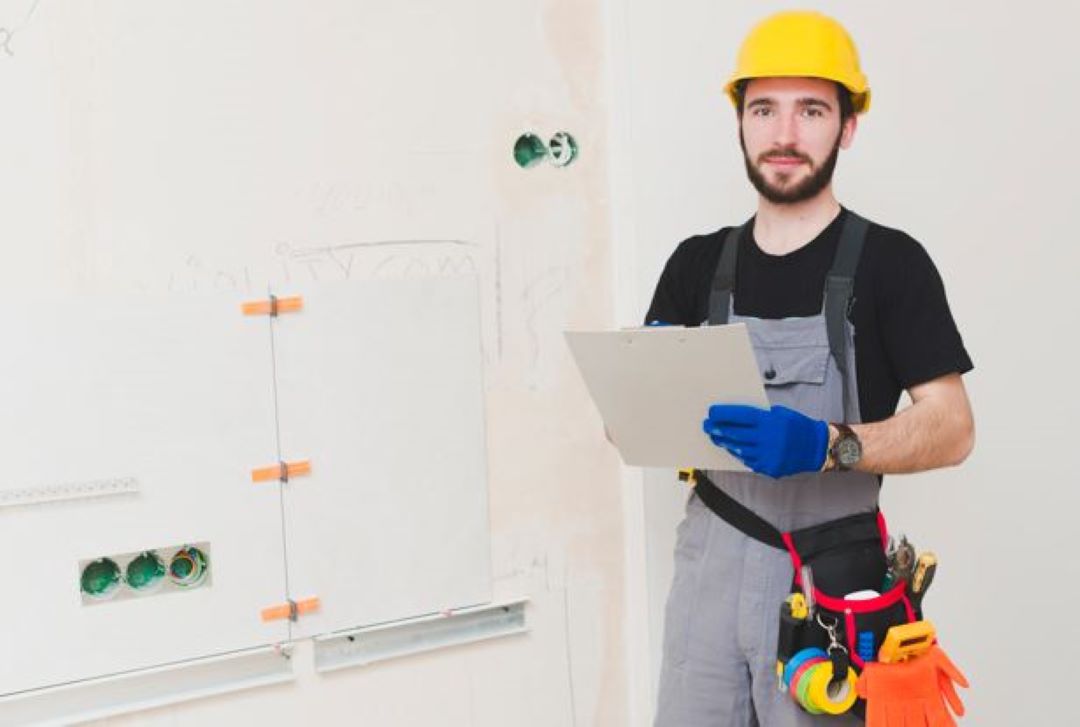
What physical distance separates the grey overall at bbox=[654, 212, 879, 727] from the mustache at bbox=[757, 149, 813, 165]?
116mm

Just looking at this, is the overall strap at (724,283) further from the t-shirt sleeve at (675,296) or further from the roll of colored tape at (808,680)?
the roll of colored tape at (808,680)

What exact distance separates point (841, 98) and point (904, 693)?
84 centimetres

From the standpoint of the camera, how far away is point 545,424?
7.57 ft

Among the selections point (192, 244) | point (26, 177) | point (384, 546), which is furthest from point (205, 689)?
point (26, 177)

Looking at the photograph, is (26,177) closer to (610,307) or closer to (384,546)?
(384,546)

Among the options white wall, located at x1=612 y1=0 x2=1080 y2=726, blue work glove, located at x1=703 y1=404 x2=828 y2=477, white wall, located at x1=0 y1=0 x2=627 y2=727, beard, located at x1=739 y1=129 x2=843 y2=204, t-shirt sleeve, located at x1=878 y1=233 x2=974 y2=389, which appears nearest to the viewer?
blue work glove, located at x1=703 y1=404 x2=828 y2=477

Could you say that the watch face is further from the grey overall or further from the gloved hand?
the gloved hand

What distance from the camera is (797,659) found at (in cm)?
162

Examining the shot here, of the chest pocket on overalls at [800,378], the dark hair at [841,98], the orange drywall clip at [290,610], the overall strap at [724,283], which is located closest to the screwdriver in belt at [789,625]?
the chest pocket on overalls at [800,378]

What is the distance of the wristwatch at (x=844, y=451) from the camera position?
1625mm

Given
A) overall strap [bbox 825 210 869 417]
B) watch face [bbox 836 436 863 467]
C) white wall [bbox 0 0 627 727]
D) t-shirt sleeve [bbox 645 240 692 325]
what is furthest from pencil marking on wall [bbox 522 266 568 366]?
watch face [bbox 836 436 863 467]

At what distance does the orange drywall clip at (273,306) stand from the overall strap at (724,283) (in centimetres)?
68

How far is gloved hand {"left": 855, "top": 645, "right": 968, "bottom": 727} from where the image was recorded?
1.61 metres

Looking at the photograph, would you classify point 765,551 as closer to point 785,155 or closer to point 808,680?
point 808,680
